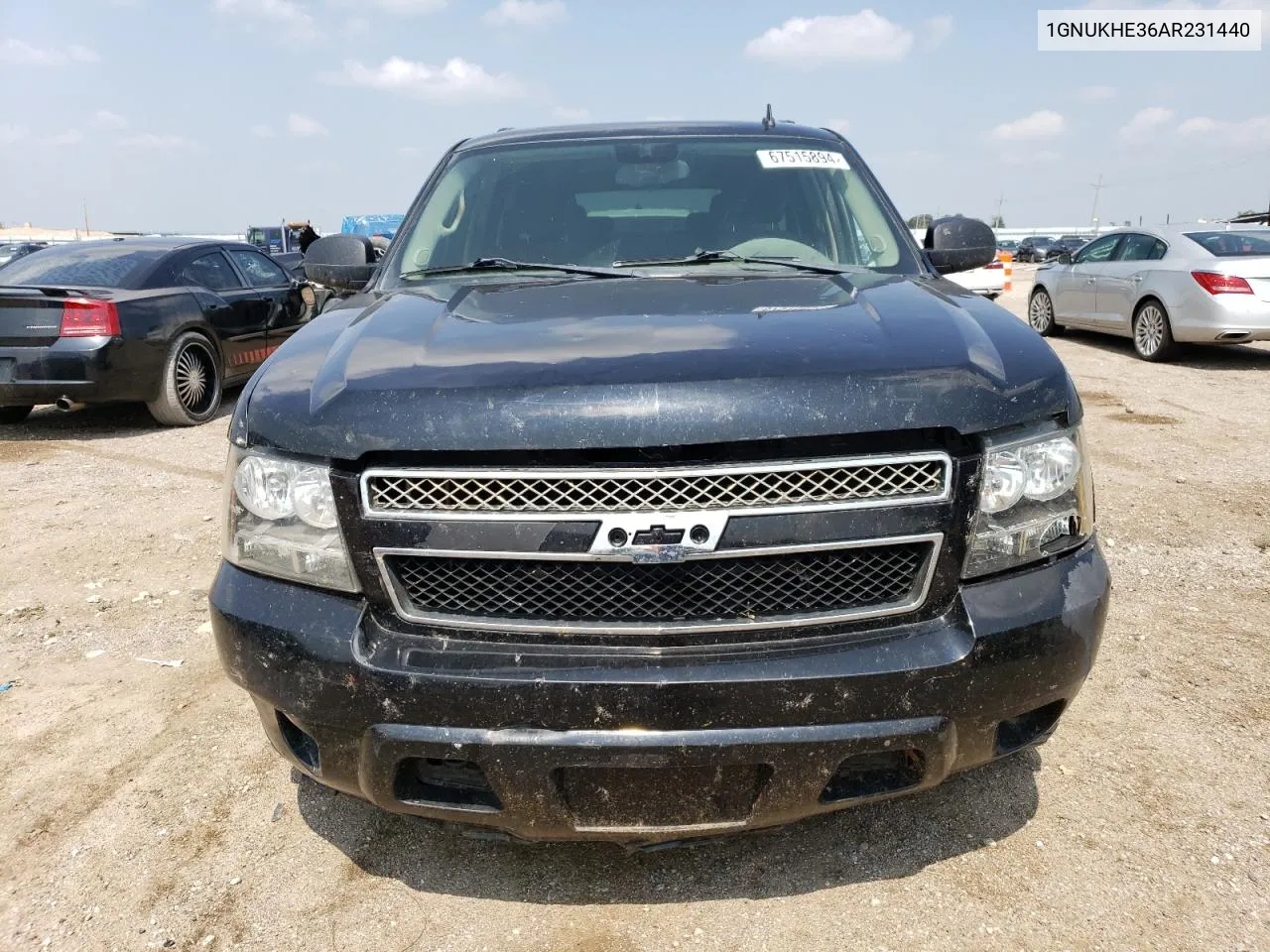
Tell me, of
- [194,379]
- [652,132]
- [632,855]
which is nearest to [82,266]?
[194,379]

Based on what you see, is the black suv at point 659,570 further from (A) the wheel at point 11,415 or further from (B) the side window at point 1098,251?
(B) the side window at point 1098,251

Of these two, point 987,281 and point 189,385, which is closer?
point 189,385

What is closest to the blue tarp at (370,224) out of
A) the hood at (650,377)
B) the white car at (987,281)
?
the white car at (987,281)

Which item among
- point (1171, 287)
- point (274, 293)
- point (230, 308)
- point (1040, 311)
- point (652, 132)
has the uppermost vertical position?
point (652, 132)

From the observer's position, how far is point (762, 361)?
1.84 meters

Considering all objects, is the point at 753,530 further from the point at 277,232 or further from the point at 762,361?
the point at 277,232

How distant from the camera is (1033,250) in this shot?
53125mm

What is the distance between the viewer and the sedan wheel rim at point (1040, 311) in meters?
12.8

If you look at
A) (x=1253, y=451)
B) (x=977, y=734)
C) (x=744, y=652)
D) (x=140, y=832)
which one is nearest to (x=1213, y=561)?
(x=1253, y=451)

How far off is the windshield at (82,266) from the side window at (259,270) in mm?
977

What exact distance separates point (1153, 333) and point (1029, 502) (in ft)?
32.9

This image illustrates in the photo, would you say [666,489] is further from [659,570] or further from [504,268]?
[504,268]

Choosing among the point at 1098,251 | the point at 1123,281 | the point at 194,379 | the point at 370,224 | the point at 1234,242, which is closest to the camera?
the point at 194,379

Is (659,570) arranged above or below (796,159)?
below
